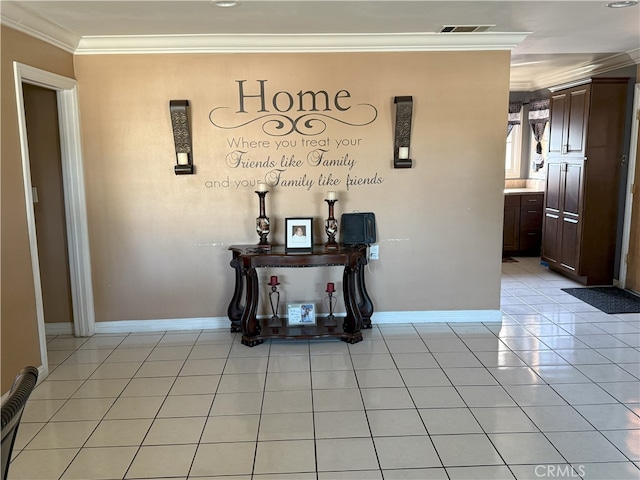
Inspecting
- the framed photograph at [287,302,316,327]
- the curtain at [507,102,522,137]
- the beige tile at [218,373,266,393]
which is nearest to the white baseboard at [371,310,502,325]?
the framed photograph at [287,302,316,327]

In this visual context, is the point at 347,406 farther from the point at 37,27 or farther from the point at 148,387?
the point at 37,27

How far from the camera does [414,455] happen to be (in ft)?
7.88

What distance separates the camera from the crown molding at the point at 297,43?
3775 millimetres

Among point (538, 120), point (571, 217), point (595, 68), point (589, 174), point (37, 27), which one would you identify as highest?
point (595, 68)

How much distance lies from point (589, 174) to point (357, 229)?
2.78 meters

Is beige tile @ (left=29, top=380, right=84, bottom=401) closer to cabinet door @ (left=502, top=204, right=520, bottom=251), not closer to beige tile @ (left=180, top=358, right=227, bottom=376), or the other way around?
beige tile @ (left=180, top=358, right=227, bottom=376)

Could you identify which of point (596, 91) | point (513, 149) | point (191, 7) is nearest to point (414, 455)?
point (191, 7)

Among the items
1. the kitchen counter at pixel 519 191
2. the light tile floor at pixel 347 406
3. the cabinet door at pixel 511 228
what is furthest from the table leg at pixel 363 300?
the kitchen counter at pixel 519 191

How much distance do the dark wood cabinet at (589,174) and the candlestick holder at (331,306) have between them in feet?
9.43

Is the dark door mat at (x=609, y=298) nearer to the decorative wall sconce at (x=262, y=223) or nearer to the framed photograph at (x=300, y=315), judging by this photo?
the framed photograph at (x=300, y=315)

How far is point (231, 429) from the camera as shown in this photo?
8.74ft

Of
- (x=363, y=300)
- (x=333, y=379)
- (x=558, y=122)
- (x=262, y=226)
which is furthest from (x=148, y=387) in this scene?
(x=558, y=122)

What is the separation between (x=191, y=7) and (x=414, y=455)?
2.76m

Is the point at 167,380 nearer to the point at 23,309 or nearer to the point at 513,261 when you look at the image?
the point at 23,309
